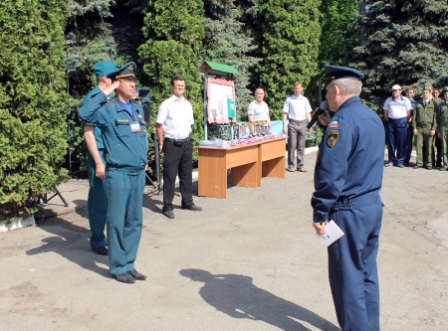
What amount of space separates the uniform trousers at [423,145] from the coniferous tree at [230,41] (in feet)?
14.6

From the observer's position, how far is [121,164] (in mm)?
5230

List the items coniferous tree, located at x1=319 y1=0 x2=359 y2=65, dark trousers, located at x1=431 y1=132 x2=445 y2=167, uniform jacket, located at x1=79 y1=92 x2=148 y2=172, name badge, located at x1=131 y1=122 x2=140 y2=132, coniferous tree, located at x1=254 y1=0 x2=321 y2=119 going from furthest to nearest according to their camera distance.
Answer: coniferous tree, located at x1=319 y1=0 x2=359 y2=65
coniferous tree, located at x1=254 y1=0 x2=321 y2=119
dark trousers, located at x1=431 y1=132 x2=445 y2=167
name badge, located at x1=131 y1=122 x2=140 y2=132
uniform jacket, located at x1=79 y1=92 x2=148 y2=172

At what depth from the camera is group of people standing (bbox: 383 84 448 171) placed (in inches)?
512

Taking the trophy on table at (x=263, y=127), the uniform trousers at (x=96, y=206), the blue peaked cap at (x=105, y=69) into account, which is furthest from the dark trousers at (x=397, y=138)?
the blue peaked cap at (x=105, y=69)

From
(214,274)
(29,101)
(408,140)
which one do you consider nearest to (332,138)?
(214,274)

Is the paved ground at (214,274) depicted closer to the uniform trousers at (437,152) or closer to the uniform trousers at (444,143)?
the uniform trousers at (444,143)

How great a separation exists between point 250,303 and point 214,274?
0.85 meters

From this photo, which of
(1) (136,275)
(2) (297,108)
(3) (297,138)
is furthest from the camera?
(3) (297,138)

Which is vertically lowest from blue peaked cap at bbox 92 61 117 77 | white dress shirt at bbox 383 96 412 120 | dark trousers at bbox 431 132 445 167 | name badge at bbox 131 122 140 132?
dark trousers at bbox 431 132 445 167

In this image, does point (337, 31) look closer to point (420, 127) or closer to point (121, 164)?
point (420, 127)

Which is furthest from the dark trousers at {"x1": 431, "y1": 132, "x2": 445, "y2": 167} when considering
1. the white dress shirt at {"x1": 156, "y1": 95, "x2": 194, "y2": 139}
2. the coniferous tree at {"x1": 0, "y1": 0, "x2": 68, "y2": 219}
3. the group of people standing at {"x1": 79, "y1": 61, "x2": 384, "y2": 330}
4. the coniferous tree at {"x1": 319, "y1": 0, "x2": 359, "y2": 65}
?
the coniferous tree at {"x1": 0, "y1": 0, "x2": 68, "y2": 219}

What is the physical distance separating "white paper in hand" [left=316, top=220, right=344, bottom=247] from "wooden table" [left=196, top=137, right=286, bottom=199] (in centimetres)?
545

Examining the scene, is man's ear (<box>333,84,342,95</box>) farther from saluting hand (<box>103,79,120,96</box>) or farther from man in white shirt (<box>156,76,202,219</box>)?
man in white shirt (<box>156,76,202,219</box>)

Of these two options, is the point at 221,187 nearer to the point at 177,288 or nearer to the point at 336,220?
the point at 177,288
